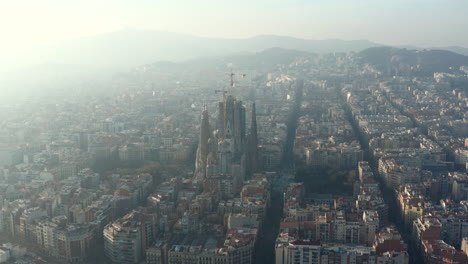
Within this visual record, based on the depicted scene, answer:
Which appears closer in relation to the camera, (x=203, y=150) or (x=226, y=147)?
(x=226, y=147)

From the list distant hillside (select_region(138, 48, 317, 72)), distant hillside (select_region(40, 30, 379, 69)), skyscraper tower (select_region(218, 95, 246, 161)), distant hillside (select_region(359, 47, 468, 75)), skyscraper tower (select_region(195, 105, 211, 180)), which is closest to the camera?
skyscraper tower (select_region(195, 105, 211, 180))

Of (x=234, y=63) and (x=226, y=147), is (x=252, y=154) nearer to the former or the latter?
(x=226, y=147)

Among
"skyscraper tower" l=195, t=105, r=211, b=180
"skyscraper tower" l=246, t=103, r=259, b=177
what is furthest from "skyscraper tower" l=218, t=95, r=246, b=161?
"skyscraper tower" l=195, t=105, r=211, b=180

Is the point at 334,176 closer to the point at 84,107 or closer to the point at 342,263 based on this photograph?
the point at 342,263

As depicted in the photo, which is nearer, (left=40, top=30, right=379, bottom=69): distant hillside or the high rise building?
the high rise building

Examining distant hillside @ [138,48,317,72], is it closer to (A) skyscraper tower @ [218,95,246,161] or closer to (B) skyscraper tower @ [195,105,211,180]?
(A) skyscraper tower @ [218,95,246,161]

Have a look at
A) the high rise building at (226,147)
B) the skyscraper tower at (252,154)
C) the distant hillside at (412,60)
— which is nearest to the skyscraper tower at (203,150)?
the high rise building at (226,147)

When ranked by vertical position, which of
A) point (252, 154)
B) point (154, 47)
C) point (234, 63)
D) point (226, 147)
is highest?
point (154, 47)

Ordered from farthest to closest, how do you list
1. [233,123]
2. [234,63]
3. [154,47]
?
1. [154,47]
2. [234,63]
3. [233,123]

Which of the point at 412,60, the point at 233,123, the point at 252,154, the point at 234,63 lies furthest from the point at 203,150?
the point at 234,63
